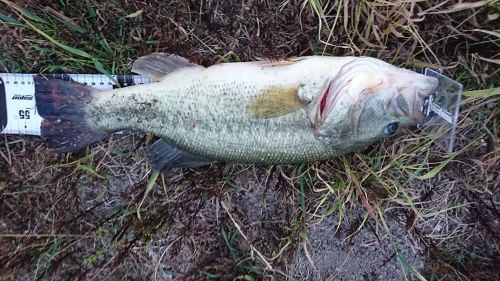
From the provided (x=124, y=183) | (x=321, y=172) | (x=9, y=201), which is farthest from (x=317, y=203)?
(x=9, y=201)

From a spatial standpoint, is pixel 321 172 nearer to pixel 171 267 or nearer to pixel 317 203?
pixel 317 203

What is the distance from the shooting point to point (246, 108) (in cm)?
258

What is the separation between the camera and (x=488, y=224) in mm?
3139

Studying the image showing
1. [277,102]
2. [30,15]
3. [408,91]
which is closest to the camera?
[408,91]

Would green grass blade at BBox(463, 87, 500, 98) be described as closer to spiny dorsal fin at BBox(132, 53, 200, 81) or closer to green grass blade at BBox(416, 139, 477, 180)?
green grass blade at BBox(416, 139, 477, 180)

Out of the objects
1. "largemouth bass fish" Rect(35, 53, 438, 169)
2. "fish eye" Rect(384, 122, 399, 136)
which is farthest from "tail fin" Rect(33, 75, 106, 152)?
"fish eye" Rect(384, 122, 399, 136)

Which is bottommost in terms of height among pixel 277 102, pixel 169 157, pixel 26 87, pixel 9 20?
pixel 169 157

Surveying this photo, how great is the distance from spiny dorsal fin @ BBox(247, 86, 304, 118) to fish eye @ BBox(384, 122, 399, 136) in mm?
485

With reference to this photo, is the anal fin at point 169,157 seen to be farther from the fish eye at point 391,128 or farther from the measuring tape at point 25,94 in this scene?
the fish eye at point 391,128

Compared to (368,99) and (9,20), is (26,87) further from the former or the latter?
(368,99)

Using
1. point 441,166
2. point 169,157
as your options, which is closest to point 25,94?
point 169,157

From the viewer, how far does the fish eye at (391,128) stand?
8.30 ft

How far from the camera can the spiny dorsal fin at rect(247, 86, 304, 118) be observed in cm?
253

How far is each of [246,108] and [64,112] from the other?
113 centimetres
